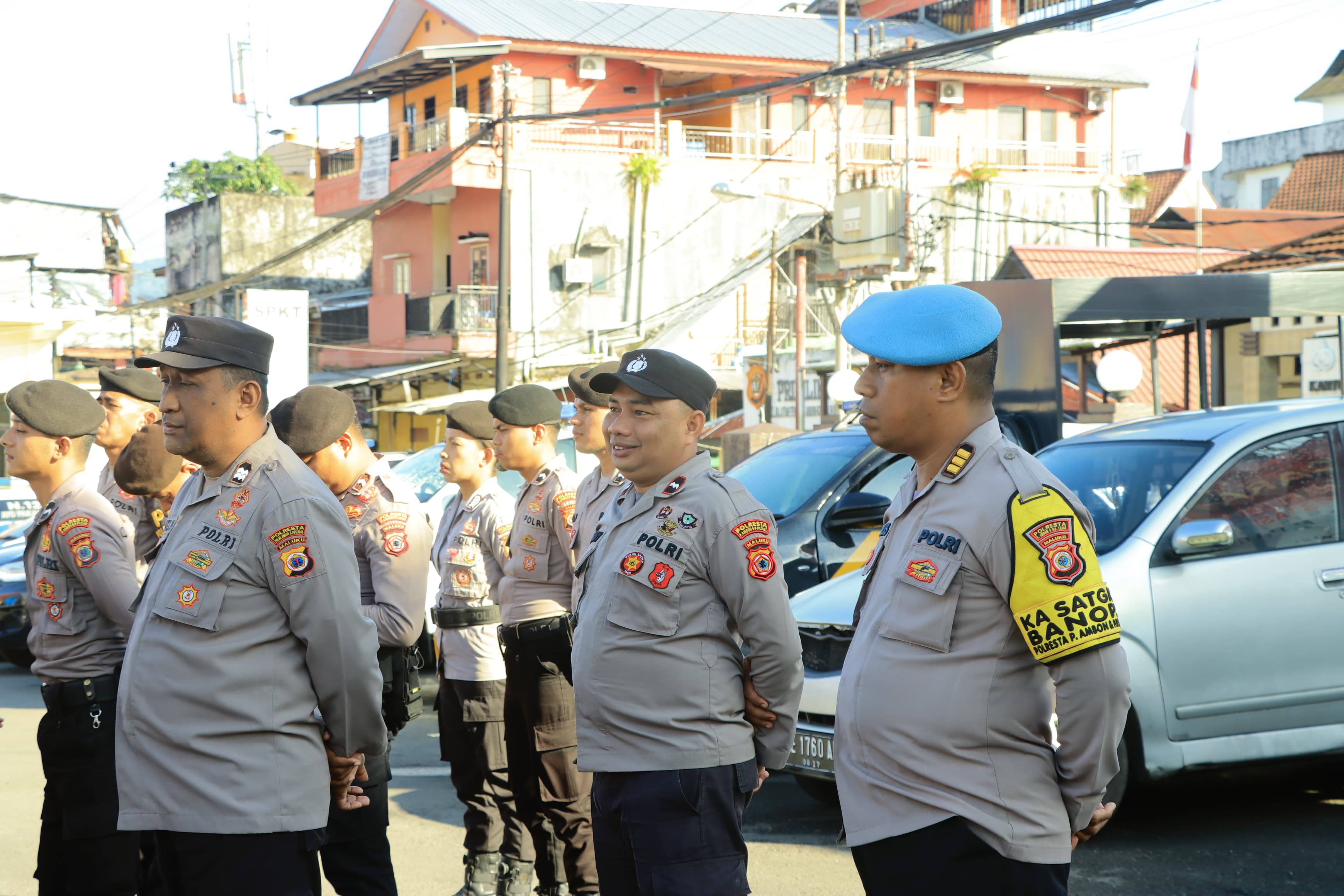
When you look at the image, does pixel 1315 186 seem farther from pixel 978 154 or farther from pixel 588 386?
pixel 588 386

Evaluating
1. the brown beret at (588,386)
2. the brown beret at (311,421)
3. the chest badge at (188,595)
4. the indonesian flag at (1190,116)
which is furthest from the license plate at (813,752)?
the indonesian flag at (1190,116)

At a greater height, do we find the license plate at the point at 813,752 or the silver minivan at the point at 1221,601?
the silver minivan at the point at 1221,601

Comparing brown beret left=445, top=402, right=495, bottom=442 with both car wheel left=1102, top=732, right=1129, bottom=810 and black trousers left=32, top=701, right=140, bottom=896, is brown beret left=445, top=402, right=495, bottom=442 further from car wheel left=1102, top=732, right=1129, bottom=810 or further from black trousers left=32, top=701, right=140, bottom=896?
car wheel left=1102, top=732, right=1129, bottom=810

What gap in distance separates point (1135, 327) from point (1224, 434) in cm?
392

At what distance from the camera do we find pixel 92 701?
4156mm

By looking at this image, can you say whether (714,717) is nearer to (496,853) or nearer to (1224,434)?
(496,853)

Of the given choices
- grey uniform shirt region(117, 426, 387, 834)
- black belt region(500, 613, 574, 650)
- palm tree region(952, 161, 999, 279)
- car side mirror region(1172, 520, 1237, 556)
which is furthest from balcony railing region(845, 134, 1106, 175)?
grey uniform shirt region(117, 426, 387, 834)

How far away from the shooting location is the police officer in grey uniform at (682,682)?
3373mm

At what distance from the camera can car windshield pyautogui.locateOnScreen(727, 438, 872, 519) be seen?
7918 mm

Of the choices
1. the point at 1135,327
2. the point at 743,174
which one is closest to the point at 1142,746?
the point at 1135,327

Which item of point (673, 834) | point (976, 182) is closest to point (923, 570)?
point (673, 834)

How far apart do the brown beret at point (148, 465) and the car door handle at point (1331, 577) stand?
4724 mm

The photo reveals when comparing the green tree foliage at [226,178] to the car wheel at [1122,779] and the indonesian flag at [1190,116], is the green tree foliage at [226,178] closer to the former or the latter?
the indonesian flag at [1190,116]

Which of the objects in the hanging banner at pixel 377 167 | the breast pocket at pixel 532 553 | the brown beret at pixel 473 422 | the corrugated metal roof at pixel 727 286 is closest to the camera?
the breast pocket at pixel 532 553
